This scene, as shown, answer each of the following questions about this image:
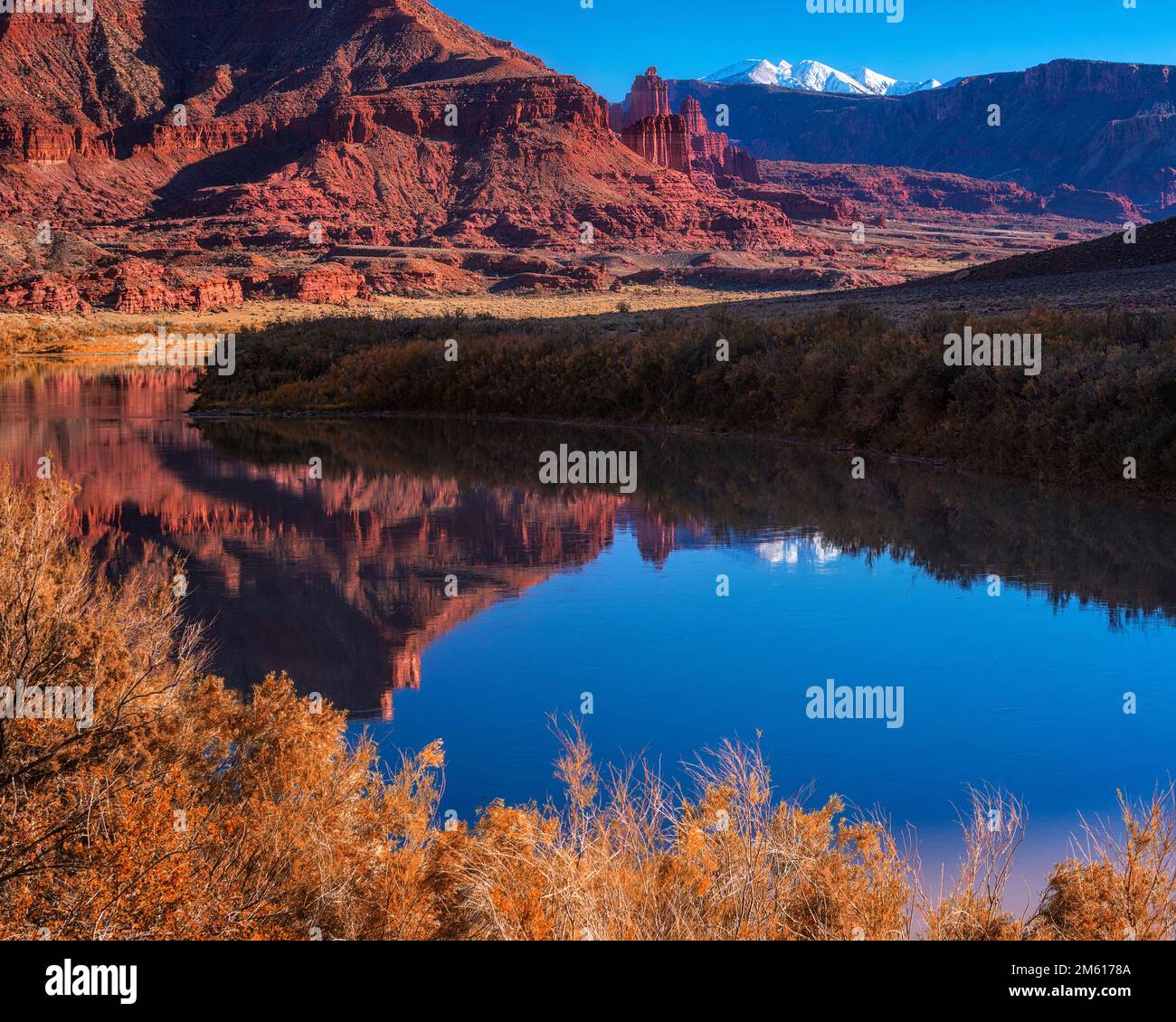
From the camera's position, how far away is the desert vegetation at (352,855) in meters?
4.59

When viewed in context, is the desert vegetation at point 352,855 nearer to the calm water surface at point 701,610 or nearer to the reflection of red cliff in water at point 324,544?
the calm water surface at point 701,610

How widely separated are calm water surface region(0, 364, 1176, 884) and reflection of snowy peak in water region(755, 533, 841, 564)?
0.06 meters

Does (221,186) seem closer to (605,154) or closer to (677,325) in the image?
(605,154)

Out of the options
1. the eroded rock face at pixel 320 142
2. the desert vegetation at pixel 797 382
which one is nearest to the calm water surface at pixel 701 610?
the desert vegetation at pixel 797 382

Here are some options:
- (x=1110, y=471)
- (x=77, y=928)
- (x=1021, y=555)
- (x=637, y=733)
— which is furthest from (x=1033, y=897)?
(x=1110, y=471)

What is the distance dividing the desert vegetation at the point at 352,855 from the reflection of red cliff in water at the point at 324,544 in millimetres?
1967

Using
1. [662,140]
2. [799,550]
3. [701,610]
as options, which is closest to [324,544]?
[701,610]

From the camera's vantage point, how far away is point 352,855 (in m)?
5.46

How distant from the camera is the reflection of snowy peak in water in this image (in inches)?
587

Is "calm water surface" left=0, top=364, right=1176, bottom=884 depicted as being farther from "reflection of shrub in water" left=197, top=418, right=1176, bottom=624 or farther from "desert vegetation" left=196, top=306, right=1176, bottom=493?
"desert vegetation" left=196, top=306, right=1176, bottom=493

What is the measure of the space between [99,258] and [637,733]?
93561 mm

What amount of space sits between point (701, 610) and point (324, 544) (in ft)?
17.7

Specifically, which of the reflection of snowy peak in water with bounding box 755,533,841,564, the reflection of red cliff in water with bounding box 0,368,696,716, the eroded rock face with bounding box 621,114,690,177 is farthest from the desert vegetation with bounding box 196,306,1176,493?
the eroded rock face with bounding box 621,114,690,177

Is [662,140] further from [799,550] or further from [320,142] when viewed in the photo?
[799,550]
